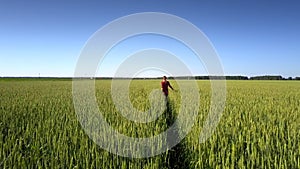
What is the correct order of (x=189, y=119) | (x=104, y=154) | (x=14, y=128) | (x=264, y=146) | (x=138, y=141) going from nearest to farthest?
(x=104, y=154) < (x=264, y=146) < (x=138, y=141) < (x=14, y=128) < (x=189, y=119)

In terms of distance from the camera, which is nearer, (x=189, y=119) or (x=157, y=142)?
(x=157, y=142)

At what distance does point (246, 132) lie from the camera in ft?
18.0

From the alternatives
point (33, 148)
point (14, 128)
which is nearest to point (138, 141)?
point (33, 148)

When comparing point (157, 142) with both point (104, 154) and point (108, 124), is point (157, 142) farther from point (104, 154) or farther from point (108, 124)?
point (108, 124)

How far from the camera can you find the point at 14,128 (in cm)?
612

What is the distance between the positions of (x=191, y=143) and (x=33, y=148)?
2584mm

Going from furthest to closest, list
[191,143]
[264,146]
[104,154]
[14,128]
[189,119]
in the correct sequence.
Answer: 1. [189,119]
2. [14,128]
3. [191,143]
4. [264,146]
5. [104,154]

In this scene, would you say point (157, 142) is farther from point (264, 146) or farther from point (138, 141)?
point (264, 146)

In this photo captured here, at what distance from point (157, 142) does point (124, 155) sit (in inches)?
35.9

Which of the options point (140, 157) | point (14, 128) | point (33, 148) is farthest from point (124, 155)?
point (14, 128)

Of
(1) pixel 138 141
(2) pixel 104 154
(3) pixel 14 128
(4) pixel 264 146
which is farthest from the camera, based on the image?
(3) pixel 14 128

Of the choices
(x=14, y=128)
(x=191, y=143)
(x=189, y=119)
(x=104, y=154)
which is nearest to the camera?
(x=104, y=154)

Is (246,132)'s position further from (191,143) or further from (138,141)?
(138,141)

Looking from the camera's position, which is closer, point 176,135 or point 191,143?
point 191,143
